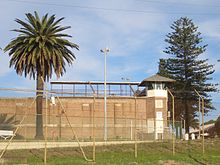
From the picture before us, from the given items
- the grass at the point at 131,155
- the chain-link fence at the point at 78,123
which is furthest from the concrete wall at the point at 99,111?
the grass at the point at 131,155

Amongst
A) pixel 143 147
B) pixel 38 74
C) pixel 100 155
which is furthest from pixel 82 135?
pixel 100 155

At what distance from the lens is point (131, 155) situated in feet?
81.7

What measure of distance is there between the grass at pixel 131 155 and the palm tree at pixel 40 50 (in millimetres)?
18179

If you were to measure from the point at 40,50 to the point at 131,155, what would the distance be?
72.3ft

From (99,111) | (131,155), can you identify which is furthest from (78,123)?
(131,155)

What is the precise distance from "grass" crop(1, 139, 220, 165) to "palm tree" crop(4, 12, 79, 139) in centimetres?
1818

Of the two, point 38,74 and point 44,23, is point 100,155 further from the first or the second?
point 44,23

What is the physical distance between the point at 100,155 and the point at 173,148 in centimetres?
459

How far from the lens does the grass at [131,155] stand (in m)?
21.5

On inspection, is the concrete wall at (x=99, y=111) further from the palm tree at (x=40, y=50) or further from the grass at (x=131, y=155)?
the grass at (x=131, y=155)

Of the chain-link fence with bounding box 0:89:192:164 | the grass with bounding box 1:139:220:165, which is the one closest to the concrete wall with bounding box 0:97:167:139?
the chain-link fence with bounding box 0:89:192:164

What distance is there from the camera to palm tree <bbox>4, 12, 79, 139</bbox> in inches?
1741

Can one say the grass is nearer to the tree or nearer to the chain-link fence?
the chain-link fence

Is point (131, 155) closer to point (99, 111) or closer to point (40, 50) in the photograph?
point (40, 50)
